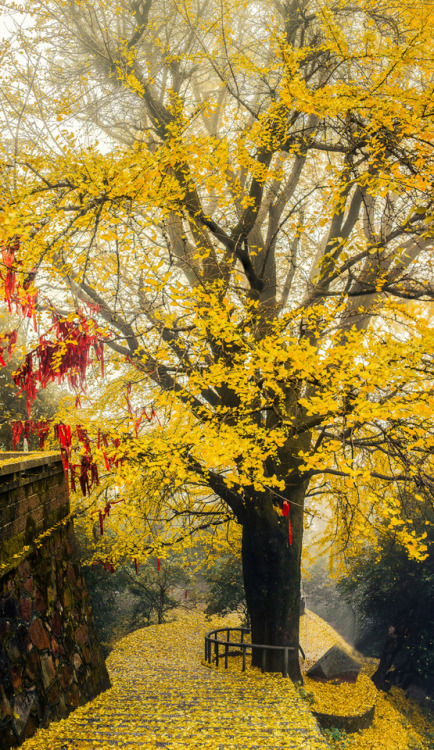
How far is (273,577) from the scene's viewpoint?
28.3ft

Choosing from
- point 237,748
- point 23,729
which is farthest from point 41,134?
point 237,748

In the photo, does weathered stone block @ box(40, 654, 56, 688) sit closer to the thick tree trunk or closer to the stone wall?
the stone wall

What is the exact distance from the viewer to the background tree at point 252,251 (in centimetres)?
560

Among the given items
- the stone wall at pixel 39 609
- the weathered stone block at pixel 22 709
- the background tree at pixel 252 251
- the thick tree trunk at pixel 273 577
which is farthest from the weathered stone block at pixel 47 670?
the thick tree trunk at pixel 273 577

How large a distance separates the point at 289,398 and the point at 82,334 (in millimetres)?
4193

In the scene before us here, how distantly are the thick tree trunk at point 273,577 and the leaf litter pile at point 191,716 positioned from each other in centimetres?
73

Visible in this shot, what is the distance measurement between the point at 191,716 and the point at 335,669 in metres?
8.88

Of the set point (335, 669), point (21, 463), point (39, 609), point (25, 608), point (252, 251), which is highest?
point (252, 251)

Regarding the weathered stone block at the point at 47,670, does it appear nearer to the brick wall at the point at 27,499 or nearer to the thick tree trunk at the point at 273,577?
the brick wall at the point at 27,499

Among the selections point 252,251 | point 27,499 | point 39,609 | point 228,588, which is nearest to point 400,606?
point 228,588

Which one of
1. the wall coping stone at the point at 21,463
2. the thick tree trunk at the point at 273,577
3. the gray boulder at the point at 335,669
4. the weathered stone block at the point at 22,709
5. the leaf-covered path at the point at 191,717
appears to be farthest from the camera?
the gray boulder at the point at 335,669

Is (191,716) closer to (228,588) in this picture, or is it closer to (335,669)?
(335,669)

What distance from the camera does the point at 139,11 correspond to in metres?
7.87

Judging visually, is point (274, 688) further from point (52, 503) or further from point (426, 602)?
point (426, 602)
